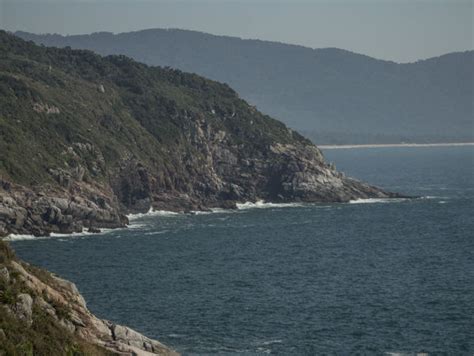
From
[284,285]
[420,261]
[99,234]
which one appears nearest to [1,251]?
[284,285]

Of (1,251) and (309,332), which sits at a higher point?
(1,251)

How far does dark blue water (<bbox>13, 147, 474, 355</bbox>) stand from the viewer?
87625 millimetres

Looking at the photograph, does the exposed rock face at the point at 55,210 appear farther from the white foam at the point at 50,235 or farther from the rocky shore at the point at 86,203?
the white foam at the point at 50,235

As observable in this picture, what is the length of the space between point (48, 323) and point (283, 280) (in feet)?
172

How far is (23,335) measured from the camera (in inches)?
2470

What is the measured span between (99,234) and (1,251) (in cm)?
8311

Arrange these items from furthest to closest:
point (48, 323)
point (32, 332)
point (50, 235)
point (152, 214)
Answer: point (152, 214)
point (50, 235)
point (48, 323)
point (32, 332)

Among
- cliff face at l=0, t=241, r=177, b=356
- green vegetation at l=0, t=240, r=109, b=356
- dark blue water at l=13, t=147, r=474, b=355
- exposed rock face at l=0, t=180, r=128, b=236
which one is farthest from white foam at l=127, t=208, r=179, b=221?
green vegetation at l=0, t=240, r=109, b=356

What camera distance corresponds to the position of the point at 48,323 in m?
66.2

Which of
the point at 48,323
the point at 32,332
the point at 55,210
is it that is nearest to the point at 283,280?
the point at 55,210

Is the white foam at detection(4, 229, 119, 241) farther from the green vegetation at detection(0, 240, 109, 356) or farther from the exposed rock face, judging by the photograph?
the green vegetation at detection(0, 240, 109, 356)

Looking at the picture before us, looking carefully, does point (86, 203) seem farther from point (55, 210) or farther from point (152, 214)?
point (152, 214)

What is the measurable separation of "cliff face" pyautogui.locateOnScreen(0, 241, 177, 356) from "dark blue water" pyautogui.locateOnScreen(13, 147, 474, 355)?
10853 mm

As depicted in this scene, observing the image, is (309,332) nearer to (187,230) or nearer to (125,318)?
(125,318)
